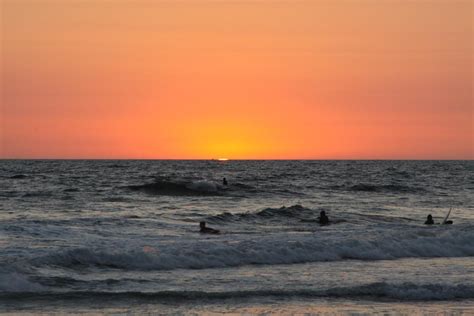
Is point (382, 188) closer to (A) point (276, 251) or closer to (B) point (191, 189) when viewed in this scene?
(B) point (191, 189)

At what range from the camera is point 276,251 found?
2047 centimetres

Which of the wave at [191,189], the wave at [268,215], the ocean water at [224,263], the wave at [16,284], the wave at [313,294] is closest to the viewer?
the ocean water at [224,263]

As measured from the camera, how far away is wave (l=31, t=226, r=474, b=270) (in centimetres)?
1889

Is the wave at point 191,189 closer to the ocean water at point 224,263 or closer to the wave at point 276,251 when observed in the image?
the ocean water at point 224,263

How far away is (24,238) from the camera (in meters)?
22.5

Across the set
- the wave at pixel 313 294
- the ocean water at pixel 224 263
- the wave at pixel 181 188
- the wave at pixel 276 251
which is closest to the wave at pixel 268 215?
the ocean water at pixel 224 263

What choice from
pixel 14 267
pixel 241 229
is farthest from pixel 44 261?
pixel 241 229

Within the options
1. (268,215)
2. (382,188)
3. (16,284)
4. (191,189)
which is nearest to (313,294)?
(16,284)

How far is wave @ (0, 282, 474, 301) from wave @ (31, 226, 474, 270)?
124 inches

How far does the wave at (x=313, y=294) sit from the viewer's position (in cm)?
1495

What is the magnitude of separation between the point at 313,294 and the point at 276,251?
515 centimetres

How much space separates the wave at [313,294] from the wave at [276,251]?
3.15 m


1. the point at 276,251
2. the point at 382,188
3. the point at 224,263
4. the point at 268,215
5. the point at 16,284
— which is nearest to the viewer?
the point at 16,284

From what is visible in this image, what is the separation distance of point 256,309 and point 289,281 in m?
3.02
